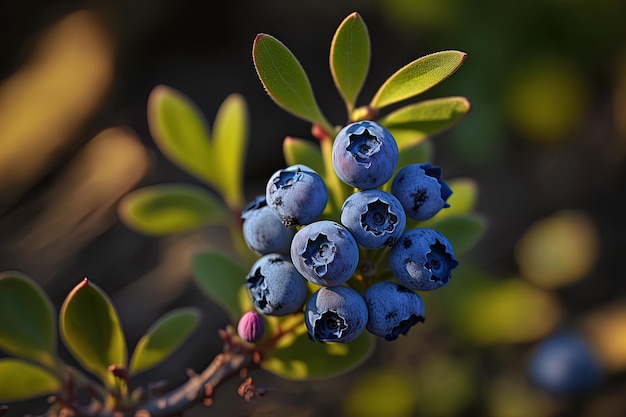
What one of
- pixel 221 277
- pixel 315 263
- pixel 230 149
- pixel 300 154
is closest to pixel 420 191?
pixel 315 263

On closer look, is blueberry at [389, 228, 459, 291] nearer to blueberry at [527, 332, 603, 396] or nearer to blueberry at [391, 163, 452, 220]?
blueberry at [391, 163, 452, 220]

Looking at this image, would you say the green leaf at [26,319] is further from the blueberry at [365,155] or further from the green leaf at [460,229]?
the green leaf at [460,229]

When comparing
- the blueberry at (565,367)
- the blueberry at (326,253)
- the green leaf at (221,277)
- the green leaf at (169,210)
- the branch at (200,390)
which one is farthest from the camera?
the blueberry at (565,367)

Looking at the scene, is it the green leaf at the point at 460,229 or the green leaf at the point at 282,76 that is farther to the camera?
the green leaf at the point at 460,229

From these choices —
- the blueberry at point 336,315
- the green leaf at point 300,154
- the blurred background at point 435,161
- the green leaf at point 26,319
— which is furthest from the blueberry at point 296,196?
the blurred background at point 435,161

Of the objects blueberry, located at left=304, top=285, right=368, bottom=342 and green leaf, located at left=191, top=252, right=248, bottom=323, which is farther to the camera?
green leaf, located at left=191, top=252, right=248, bottom=323

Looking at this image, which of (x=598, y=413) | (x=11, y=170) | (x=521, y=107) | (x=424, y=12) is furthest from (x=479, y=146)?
(x=11, y=170)

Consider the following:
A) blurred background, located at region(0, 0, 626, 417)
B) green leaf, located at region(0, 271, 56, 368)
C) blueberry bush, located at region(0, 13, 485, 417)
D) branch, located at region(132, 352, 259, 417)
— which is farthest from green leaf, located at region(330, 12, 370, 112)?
blurred background, located at region(0, 0, 626, 417)
